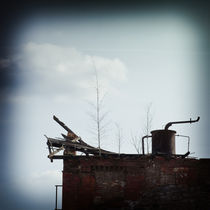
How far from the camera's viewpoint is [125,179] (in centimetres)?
1669

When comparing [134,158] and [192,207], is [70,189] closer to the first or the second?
[134,158]

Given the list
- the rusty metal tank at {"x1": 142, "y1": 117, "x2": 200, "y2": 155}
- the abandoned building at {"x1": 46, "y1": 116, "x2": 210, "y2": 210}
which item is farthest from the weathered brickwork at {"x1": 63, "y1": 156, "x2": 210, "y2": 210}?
the rusty metal tank at {"x1": 142, "y1": 117, "x2": 200, "y2": 155}

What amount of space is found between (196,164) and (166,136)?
7.97ft

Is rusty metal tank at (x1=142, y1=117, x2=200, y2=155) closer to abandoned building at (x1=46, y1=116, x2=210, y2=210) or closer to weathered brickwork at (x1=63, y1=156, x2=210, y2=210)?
abandoned building at (x1=46, y1=116, x2=210, y2=210)

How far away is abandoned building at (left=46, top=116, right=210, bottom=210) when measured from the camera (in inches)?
625

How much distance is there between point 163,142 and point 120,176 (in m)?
3.66

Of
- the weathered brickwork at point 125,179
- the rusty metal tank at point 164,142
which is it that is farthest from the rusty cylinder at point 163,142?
the weathered brickwork at point 125,179

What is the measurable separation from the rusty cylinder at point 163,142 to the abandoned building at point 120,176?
139 mm

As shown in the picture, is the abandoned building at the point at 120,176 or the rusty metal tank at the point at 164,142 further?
the rusty metal tank at the point at 164,142

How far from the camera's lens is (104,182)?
Answer: 53.8 ft

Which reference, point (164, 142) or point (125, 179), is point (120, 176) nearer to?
point (125, 179)

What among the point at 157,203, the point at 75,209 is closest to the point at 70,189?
the point at 75,209

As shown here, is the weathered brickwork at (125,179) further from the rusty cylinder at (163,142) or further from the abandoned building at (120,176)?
the rusty cylinder at (163,142)

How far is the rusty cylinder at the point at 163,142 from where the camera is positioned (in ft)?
60.0
